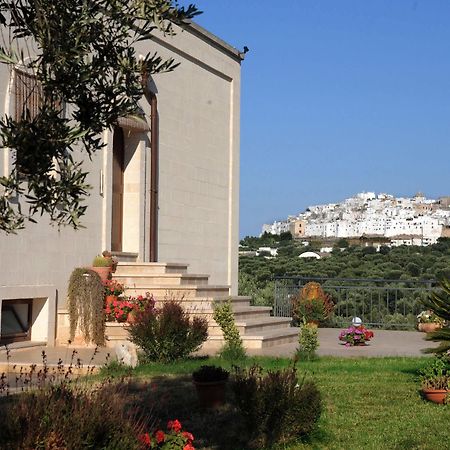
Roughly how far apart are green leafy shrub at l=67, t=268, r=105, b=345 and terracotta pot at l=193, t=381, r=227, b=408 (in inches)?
210

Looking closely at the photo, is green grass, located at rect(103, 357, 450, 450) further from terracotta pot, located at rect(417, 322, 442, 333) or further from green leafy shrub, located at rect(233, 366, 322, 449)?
terracotta pot, located at rect(417, 322, 442, 333)

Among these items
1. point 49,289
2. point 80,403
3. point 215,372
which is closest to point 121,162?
point 49,289

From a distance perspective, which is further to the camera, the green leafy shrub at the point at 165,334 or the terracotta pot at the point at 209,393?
the green leafy shrub at the point at 165,334

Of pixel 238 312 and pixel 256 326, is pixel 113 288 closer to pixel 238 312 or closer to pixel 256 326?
pixel 238 312

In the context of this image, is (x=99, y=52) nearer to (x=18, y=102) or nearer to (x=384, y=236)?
(x=18, y=102)

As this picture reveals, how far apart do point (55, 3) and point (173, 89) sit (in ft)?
47.1

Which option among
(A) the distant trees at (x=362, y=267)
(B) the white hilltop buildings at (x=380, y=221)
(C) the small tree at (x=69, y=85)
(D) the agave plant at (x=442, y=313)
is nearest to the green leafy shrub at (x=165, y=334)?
(D) the agave plant at (x=442, y=313)

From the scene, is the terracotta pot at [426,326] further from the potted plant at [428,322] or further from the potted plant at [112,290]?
the potted plant at [112,290]

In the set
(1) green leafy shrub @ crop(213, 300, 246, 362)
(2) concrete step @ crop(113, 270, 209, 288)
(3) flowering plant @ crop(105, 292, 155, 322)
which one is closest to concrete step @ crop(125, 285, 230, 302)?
(2) concrete step @ crop(113, 270, 209, 288)

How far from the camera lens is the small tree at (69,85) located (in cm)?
476

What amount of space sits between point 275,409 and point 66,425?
2.78m

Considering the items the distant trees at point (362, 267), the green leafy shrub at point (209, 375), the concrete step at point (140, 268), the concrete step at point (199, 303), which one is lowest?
the green leafy shrub at point (209, 375)

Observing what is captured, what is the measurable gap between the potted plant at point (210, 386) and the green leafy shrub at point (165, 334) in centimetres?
267

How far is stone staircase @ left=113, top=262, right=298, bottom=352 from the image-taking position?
15.5m
